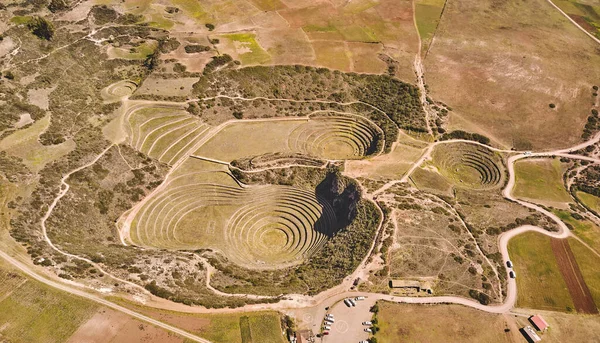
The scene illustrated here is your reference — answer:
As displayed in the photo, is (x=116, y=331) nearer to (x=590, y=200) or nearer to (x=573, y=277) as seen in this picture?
(x=573, y=277)

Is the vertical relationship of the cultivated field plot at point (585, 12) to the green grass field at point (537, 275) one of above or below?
above

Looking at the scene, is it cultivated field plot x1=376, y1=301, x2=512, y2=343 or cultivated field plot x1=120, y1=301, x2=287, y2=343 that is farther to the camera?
cultivated field plot x1=376, y1=301, x2=512, y2=343

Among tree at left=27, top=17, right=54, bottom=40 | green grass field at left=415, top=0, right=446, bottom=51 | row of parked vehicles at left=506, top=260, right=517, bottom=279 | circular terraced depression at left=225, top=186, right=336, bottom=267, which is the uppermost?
green grass field at left=415, top=0, right=446, bottom=51

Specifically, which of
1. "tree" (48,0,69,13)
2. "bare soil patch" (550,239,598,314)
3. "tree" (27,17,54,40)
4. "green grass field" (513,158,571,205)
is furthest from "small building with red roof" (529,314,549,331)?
"tree" (48,0,69,13)

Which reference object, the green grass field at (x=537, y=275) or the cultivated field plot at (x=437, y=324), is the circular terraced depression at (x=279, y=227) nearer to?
the cultivated field plot at (x=437, y=324)

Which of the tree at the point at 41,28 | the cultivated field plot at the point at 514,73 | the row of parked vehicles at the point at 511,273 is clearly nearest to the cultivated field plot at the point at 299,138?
the cultivated field plot at the point at 514,73

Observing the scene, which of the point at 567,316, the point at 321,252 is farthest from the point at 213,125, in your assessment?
the point at 567,316

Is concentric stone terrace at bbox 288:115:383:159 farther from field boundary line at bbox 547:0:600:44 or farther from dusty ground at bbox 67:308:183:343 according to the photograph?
field boundary line at bbox 547:0:600:44

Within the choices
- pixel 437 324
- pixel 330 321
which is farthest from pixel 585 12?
pixel 330 321
